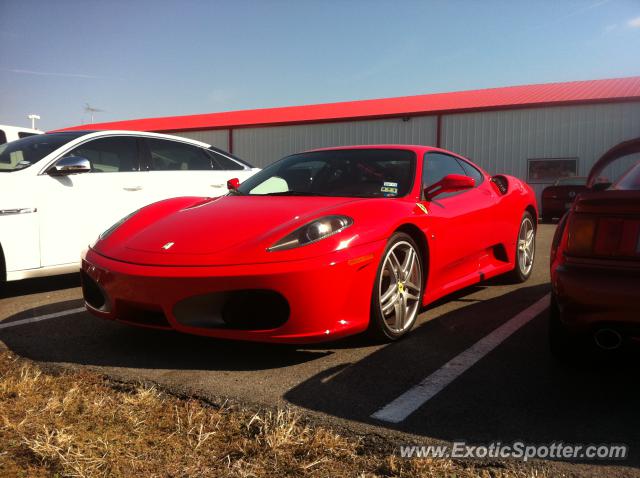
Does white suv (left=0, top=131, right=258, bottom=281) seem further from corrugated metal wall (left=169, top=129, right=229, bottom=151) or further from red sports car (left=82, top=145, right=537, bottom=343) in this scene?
corrugated metal wall (left=169, top=129, right=229, bottom=151)

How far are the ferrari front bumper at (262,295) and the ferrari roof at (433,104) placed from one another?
54.1 ft

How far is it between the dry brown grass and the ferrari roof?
56.8 ft

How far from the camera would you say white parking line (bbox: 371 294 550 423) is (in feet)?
7.46

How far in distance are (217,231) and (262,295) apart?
537 mm

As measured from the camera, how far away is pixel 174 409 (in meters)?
2.29

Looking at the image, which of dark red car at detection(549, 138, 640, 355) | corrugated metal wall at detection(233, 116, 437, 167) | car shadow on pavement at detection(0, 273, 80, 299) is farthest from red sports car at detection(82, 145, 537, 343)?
corrugated metal wall at detection(233, 116, 437, 167)

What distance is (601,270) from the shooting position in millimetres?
2416

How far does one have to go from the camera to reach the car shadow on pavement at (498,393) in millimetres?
2117

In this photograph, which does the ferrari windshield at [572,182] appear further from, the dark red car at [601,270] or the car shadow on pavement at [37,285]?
the dark red car at [601,270]

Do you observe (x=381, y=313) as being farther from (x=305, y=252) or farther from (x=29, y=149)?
(x=29, y=149)

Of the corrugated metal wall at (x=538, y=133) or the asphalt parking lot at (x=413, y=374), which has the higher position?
the corrugated metal wall at (x=538, y=133)

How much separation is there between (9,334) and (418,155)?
2.77 m

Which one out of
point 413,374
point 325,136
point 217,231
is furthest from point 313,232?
point 325,136

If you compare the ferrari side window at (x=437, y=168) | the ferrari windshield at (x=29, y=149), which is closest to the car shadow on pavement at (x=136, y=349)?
the ferrari side window at (x=437, y=168)
